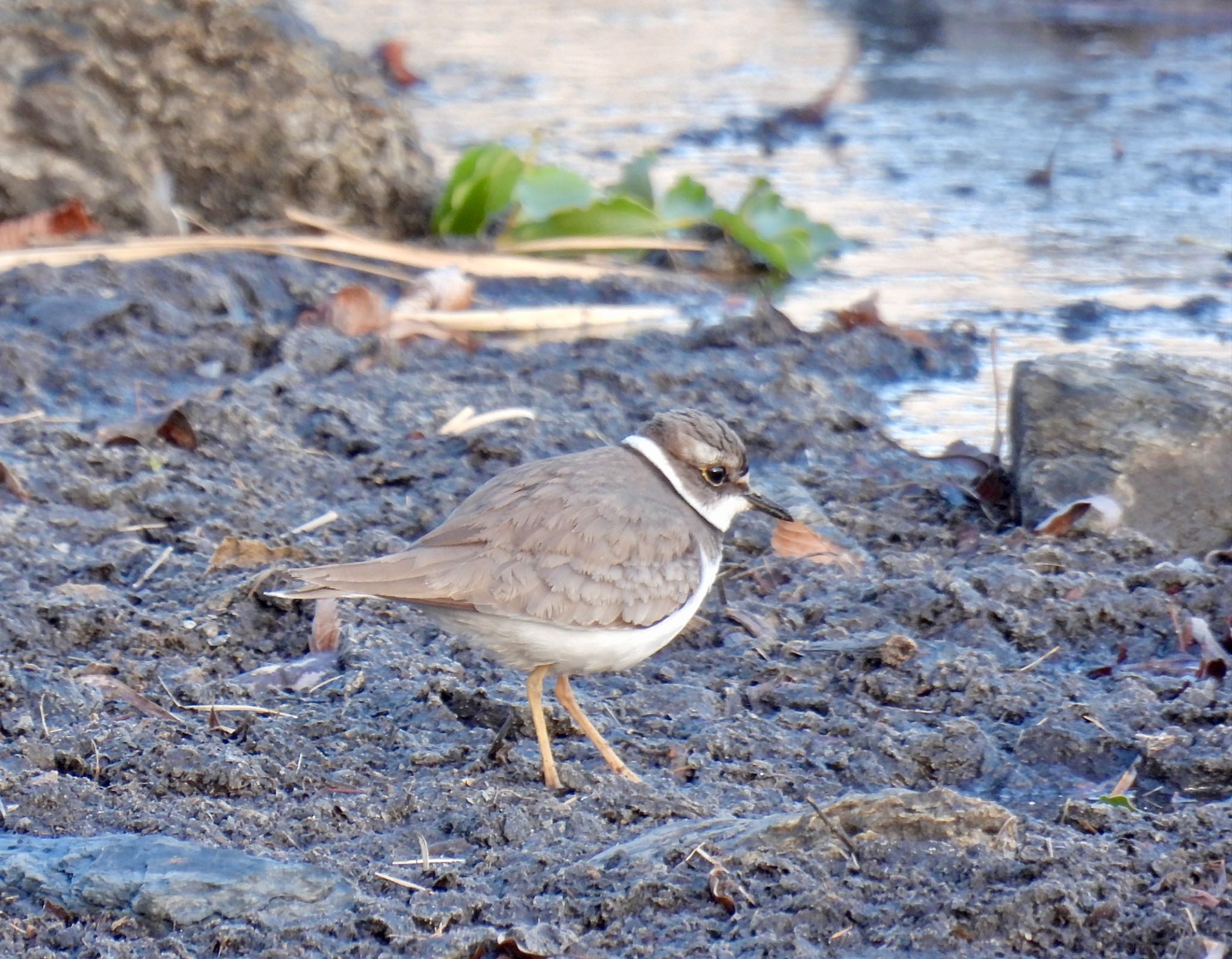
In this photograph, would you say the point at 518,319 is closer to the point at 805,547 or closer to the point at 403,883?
the point at 805,547

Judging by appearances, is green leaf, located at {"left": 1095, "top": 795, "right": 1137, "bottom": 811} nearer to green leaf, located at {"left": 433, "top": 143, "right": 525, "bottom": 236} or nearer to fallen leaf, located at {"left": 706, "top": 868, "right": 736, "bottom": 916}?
fallen leaf, located at {"left": 706, "top": 868, "right": 736, "bottom": 916}

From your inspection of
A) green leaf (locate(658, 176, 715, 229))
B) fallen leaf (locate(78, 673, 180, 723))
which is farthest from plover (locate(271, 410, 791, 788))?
green leaf (locate(658, 176, 715, 229))

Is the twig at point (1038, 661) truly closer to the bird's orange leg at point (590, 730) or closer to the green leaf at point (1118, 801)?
the green leaf at point (1118, 801)

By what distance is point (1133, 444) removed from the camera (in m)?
A: 5.78

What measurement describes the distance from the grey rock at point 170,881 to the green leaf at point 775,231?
20.0ft

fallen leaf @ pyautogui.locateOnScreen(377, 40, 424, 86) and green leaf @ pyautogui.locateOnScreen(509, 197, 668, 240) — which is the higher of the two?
green leaf @ pyautogui.locateOnScreen(509, 197, 668, 240)

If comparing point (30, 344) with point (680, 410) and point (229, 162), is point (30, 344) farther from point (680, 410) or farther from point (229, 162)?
point (680, 410)

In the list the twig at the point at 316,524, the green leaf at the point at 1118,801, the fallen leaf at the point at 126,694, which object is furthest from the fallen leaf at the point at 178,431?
the green leaf at the point at 1118,801

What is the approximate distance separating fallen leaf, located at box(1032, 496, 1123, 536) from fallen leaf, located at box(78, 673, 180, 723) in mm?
2892

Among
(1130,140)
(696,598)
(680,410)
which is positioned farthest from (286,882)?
(1130,140)

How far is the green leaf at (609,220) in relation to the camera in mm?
9023

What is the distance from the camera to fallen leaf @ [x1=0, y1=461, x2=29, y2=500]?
222 inches

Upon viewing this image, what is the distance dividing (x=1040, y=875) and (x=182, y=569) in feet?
9.62

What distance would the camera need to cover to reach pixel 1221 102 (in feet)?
42.1
